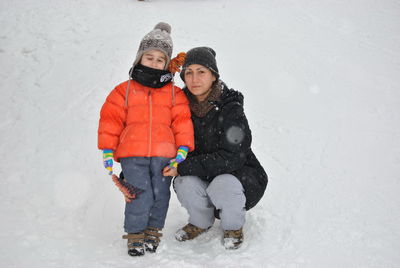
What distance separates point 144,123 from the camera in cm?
239

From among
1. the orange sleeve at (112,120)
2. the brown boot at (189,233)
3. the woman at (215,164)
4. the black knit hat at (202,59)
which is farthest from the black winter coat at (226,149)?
the orange sleeve at (112,120)

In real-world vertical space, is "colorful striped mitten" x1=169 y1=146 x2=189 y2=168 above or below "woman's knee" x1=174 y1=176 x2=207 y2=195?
above

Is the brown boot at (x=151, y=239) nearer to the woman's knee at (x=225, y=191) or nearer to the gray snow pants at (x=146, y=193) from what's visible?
the gray snow pants at (x=146, y=193)

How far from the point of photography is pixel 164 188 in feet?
7.93

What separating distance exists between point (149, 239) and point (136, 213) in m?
0.22

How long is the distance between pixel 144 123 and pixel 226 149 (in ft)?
2.05

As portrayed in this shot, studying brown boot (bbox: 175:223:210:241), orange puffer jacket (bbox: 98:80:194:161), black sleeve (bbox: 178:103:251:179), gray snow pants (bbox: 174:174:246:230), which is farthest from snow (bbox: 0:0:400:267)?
orange puffer jacket (bbox: 98:80:194:161)

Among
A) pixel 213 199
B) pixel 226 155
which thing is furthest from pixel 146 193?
pixel 226 155

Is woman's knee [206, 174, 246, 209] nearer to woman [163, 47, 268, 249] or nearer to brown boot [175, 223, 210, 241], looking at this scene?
woman [163, 47, 268, 249]

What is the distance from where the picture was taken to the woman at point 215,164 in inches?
93.4

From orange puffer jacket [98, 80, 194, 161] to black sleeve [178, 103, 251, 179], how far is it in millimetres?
141

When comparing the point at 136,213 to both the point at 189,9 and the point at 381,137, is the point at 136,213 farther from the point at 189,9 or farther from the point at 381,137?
the point at 189,9

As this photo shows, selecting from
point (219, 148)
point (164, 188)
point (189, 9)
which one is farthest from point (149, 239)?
point (189, 9)

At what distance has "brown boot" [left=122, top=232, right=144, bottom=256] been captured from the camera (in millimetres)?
2252
